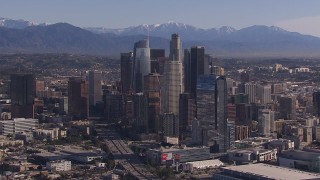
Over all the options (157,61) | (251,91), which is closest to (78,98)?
(157,61)

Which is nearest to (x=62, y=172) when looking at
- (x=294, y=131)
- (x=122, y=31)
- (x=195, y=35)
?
(x=294, y=131)

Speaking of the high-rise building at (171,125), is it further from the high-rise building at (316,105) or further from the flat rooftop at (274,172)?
the flat rooftop at (274,172)

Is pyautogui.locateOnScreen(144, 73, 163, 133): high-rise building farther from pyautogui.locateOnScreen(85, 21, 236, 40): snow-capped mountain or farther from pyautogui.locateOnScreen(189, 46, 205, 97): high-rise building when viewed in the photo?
pyautogui.locateOnScreen(85, 21, 236, 40): snow-capped mountain

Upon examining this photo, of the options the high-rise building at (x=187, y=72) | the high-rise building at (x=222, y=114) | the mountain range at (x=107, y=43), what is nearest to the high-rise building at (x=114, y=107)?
the high-rise building at (x=187, y=72)

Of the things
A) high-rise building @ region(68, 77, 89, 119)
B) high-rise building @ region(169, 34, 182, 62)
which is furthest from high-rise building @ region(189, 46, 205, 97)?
high-rise building @ region(68, 77, 89, 119)

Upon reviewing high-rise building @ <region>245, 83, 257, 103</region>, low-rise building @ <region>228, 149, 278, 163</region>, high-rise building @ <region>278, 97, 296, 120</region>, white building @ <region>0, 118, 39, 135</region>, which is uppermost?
high-rise building @ <region>245, 83, 257, 103</region>

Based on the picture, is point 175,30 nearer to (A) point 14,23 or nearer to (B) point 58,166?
(A) point 14,23
